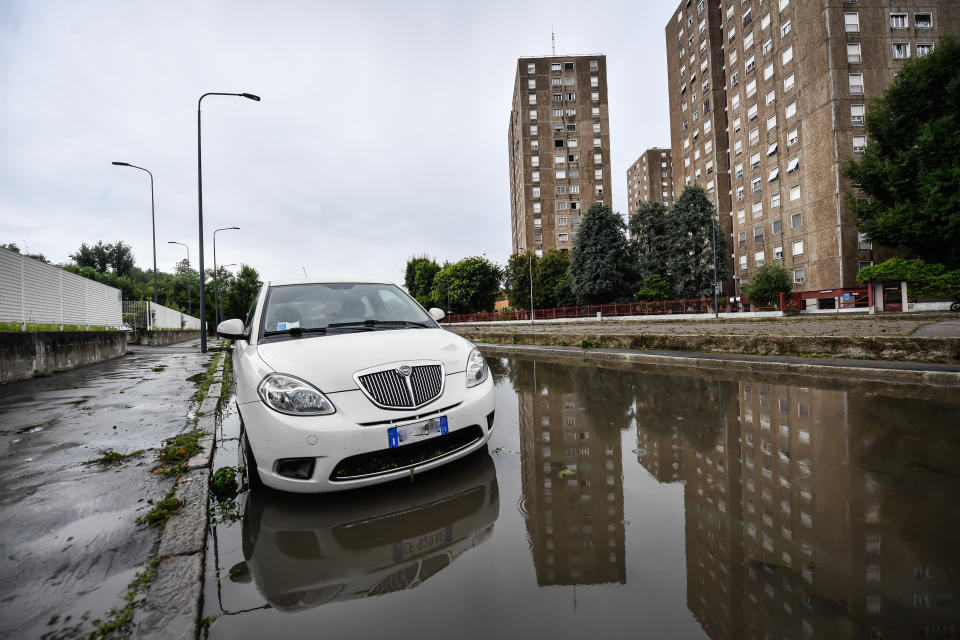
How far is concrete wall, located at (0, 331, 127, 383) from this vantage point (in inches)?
336

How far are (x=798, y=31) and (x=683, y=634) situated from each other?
51403 mm

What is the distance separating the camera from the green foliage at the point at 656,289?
43156mm

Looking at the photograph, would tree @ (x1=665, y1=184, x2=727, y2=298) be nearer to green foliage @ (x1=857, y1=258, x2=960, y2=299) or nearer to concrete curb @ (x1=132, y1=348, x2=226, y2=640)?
green foliage @ (x1=857, y1=258, x2=960, y2=299)

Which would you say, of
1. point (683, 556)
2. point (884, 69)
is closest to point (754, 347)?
point (683, 556)

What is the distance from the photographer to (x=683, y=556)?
2217mm

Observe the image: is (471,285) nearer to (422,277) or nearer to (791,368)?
(422,277)

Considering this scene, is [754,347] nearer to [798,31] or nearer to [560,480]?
[560,480]

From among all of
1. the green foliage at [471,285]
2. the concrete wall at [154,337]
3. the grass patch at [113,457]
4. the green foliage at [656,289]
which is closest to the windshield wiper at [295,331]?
the grass patch at [113,457]

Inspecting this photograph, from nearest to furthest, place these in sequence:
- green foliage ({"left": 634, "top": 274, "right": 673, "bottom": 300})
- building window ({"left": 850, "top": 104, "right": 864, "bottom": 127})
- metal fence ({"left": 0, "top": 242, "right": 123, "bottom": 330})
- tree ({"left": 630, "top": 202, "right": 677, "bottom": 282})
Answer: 1. metal fence ({"left": 0, "top": 242, "right": 123, "bottom": 330})
2. building window ({"left": 850, "top": 104, "right": 864, "bottom": 127})
3. green foliage ({"left": 634, "top": 274, "right": 673, "bottom": 300})
4. tree ({"left": 630, "top": 202, "right": 677, "bottom": 282})

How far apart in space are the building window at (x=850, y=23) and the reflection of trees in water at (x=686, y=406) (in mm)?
44999

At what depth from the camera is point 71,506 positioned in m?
2.97

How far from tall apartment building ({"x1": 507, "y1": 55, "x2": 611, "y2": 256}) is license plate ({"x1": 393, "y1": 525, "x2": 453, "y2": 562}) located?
6775cm

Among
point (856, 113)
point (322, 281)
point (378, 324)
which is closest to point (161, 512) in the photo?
point (378, 324)

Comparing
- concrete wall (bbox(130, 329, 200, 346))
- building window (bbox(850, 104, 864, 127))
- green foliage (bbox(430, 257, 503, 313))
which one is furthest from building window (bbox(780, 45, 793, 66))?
concrete wall (bbox(130, 329, 200, 346))
